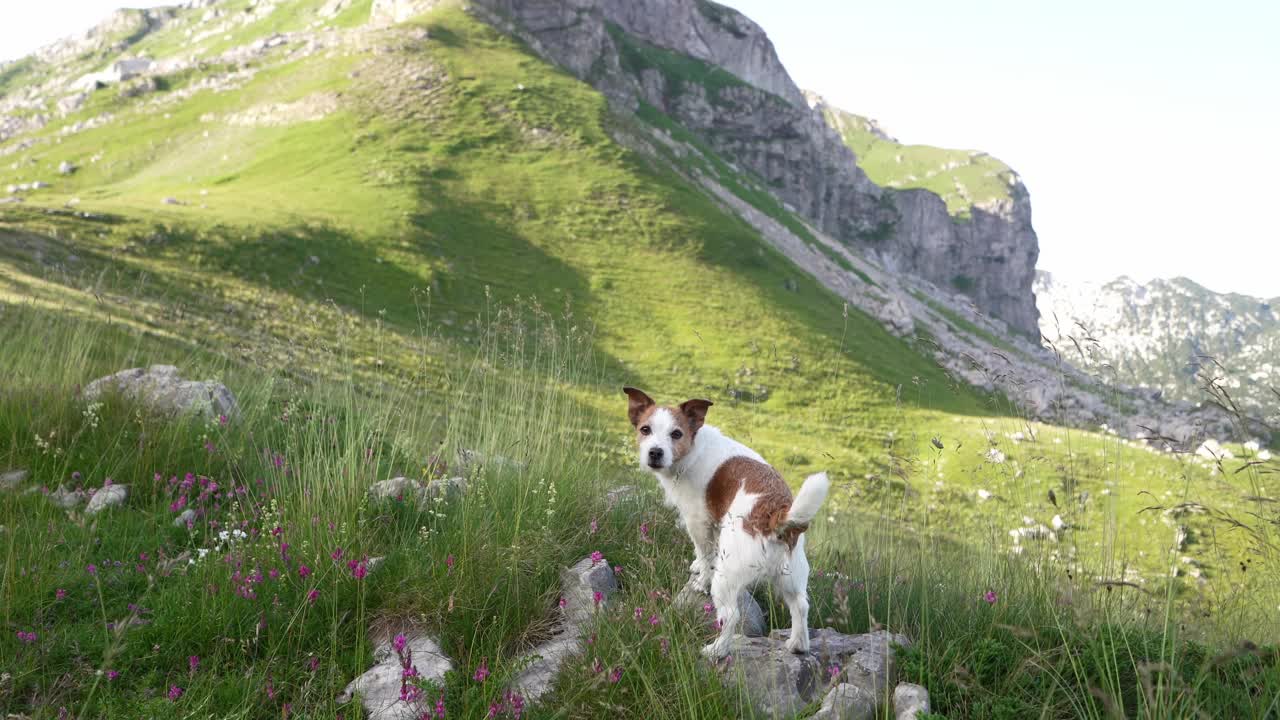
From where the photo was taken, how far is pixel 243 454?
22.6ft

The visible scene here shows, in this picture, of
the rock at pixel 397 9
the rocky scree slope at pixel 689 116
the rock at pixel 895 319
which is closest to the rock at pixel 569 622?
the rocky scree slope at pixel 689 116

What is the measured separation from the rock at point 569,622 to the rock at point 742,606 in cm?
51

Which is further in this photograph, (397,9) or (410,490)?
(397,9)

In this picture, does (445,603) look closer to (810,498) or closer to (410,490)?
(410,490)

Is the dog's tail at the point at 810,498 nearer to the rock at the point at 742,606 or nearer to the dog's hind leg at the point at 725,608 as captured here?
the dog's hind leg at the point at 725,608

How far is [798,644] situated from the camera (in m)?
4.22

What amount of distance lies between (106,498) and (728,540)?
5.12 m

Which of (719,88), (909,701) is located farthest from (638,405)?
(719,88)

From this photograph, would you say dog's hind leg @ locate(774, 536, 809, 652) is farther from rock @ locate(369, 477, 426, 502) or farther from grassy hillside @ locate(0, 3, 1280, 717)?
rock @ locate(369, 477, 426, 502)

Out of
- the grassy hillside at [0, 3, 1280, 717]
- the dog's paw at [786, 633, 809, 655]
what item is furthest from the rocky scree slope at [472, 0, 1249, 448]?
the dog's paw at [786, 633, 809, 655]

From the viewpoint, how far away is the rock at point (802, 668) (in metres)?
3.59

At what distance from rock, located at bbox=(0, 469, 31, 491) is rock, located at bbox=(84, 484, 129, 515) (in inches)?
22.9

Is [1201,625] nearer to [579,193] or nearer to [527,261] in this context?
[527,261]

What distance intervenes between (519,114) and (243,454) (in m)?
58.7
